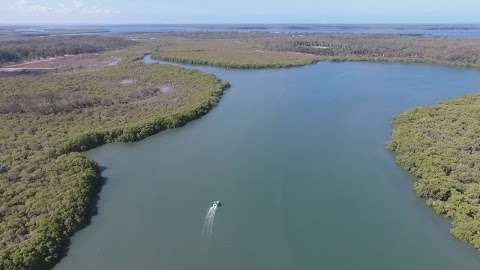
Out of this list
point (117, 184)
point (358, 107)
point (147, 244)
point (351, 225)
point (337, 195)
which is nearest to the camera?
point (147, 244)

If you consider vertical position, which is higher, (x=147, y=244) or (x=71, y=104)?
(x=71, y=104)

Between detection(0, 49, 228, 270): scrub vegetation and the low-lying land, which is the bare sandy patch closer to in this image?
detection(0, 49, 228, 270): scrub vegetation

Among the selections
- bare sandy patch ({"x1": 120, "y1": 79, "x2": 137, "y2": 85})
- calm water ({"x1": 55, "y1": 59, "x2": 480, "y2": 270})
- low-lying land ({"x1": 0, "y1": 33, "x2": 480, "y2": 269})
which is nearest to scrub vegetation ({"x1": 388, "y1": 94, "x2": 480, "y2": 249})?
low-lying land ({"x1": 0, "y1": 33, "x2": 480, "y2": 269})

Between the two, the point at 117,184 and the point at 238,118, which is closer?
the point at 117,184

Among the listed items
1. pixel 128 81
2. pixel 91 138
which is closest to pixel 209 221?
pixel 91 138

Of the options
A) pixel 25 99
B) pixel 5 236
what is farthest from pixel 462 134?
pixel 25 99

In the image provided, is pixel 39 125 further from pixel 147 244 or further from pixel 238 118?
pixel 147 244
